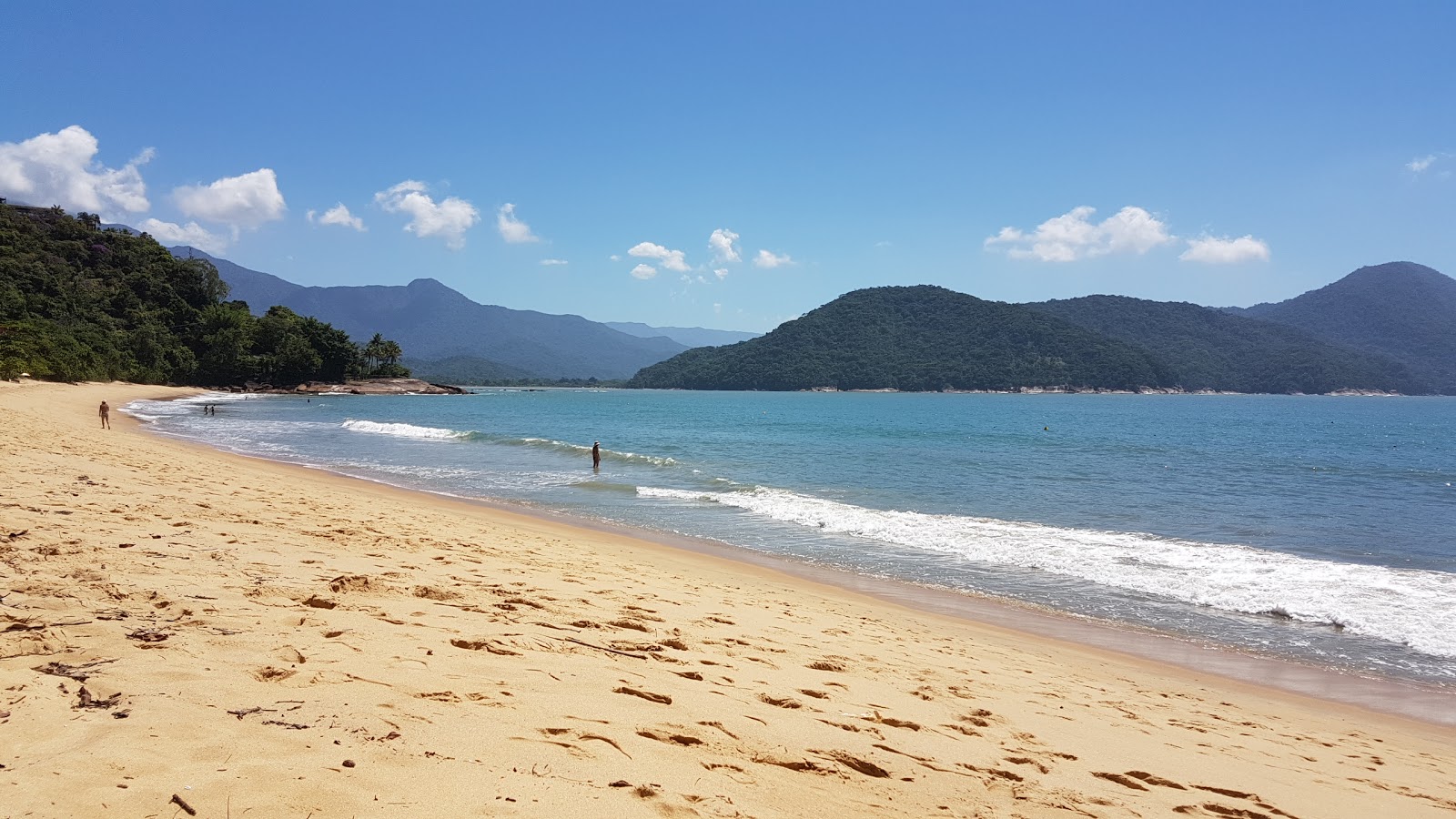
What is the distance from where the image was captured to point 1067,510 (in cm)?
1905

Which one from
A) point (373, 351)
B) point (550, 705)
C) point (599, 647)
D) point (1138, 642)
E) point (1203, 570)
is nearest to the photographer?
point (550, 705)

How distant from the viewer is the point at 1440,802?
4.85 m

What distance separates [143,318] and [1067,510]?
106907 mm

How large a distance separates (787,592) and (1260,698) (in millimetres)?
5288

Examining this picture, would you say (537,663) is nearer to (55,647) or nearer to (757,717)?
(757,717)

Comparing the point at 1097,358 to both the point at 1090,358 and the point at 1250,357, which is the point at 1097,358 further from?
the point at 1250,357

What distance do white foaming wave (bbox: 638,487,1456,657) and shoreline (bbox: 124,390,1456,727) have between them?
1.93 metres

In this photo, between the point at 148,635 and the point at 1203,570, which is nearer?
the point at 148,635

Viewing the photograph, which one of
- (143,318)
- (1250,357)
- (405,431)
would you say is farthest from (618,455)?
(1250,357)

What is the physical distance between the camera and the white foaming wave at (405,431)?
38.5 m

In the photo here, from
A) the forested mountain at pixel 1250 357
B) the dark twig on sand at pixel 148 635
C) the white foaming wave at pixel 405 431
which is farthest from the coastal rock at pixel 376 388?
the forested mountain at pixel 1250 357

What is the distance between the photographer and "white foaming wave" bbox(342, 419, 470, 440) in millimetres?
38531

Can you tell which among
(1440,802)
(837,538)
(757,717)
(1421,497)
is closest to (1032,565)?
(837,538)

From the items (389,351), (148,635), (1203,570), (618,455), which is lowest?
(1203,570)
